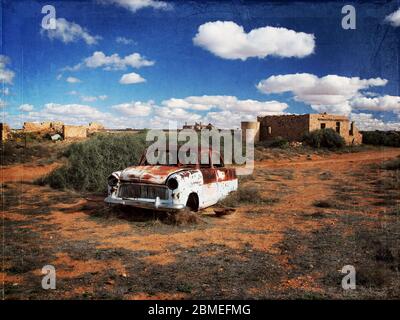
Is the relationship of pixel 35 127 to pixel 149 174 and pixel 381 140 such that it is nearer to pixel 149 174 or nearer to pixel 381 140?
pixel 149 174

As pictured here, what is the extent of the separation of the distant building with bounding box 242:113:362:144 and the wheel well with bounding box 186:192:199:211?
961 inches

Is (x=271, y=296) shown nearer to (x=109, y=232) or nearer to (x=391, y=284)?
(x=391, y=284)

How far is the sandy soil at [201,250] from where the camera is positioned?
3.76 meters

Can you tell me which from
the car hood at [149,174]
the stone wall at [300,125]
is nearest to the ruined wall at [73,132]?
the stone wall at [300,125]

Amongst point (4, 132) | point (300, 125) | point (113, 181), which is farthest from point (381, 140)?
point (4, 132)

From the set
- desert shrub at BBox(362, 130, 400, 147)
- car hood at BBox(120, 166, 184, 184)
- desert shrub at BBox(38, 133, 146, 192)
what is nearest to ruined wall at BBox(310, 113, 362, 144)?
desert shrub at BBox(362, 130, 400, 147)

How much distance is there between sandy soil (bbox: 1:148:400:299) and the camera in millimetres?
3764

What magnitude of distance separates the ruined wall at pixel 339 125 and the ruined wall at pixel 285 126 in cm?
81

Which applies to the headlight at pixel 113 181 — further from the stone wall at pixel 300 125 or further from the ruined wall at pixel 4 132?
the stone wall at pixel 300 125

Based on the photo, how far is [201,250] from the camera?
504cm

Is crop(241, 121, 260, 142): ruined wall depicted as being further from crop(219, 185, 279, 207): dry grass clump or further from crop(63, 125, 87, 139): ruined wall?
crop(219, 185, 279, 207): dry grass clump

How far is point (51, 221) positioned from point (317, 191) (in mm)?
7907

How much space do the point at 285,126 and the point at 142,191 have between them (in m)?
26.2
